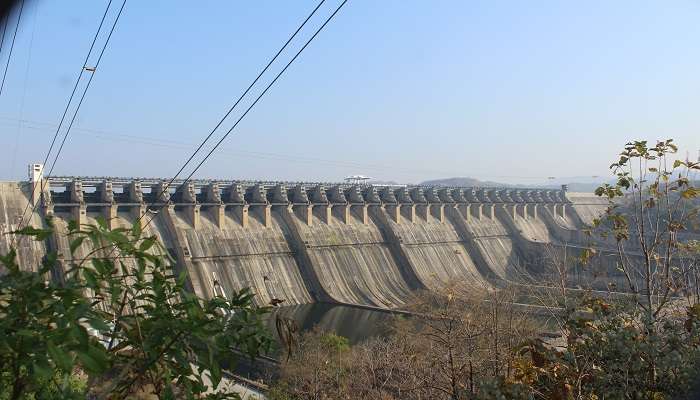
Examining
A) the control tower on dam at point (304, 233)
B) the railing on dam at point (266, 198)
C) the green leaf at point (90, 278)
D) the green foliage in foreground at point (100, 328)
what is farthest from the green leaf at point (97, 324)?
the railing on dam at point (266, 198)

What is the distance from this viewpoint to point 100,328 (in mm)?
1768

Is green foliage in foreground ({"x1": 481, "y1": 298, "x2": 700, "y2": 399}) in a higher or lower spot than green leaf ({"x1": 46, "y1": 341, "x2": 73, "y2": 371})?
lower

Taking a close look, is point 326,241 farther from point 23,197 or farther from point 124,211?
point 23,197

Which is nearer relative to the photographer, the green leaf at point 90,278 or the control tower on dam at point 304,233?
the green leaf at point 90,278

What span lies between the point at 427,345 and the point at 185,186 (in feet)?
48.8

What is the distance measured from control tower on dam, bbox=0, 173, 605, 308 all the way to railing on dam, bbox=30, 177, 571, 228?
0.06 metres

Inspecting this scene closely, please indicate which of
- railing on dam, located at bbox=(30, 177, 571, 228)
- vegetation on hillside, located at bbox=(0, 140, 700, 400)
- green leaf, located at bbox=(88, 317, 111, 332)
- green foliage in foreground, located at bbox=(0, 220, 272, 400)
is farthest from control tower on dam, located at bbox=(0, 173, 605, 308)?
green leaf, located at bbox=(88, 317, 111, 332)

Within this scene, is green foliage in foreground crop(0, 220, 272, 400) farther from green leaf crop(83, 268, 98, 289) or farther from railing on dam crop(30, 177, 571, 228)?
railing on dam crop(30, 177, 571, 228)

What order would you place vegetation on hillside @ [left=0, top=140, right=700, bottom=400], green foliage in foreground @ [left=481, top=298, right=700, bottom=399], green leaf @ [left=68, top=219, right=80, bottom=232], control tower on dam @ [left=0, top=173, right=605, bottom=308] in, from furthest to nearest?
control tower on dam @ [left=0, top=173, right=605, bottom=308], green foliage in foreground @ [left=481, top=298, right=700, bottom=399], green leaf @ [left=68, top=219, right=80, bottom=232], vegetation on hillside @ [left=0, top=140, right=700, bottom=400]

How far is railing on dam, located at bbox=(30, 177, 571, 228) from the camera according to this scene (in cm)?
2436

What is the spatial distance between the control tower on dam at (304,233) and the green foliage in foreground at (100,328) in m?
17.7

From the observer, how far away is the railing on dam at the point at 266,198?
2436 centimetres

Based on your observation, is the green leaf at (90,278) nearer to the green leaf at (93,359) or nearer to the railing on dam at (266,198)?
the green leaf at (93,359)

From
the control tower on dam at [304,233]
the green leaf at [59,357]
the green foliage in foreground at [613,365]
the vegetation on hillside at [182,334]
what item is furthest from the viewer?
the control tower on dam at [304,233]
